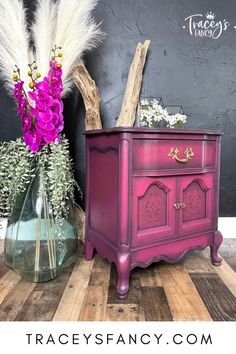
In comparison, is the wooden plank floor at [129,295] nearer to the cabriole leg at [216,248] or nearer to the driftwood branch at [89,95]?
the cabriole leg at [216,248]

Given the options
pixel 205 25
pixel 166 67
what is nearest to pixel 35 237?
pixel 166 67

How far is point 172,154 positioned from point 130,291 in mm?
647

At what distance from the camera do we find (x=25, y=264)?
1.30 m

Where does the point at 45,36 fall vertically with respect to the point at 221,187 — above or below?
above

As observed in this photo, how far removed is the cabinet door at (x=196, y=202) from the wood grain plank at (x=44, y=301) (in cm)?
63

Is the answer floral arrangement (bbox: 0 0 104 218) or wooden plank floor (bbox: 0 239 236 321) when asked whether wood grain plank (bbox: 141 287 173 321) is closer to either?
wooden plank floor (bbox: 0 239 236 321)

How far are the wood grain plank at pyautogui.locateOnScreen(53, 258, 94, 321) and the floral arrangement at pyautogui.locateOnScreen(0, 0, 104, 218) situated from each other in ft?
1.10

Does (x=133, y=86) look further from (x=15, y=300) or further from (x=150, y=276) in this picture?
(x=15, y=300)
